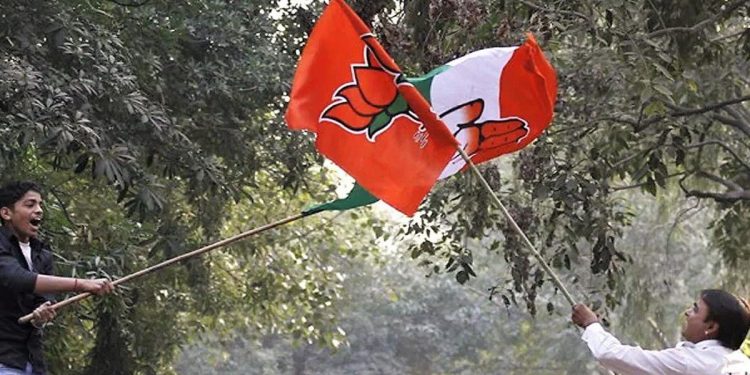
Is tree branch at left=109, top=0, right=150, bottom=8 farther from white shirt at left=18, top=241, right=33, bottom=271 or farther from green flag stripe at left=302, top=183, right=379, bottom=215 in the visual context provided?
white shirt at left=18, top=241, right=33, bottom=271

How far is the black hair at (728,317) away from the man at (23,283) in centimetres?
233

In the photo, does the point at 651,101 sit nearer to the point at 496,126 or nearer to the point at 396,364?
the point at 496,126

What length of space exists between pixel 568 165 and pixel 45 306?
505cm

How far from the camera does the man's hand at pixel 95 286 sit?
18.6 feet

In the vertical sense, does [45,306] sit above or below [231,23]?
below

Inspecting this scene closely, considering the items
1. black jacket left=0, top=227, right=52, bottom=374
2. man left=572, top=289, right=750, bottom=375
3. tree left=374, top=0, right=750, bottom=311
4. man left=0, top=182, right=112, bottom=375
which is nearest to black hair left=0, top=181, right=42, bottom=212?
man left=0, top=182, right=112, bottom=375

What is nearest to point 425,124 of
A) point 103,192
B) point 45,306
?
point 45,306

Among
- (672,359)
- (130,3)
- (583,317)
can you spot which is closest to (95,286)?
(583,317)

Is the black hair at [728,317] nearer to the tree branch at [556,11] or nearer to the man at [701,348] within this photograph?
the man at [701,348]

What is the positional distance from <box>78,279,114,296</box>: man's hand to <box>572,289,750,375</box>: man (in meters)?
1.93

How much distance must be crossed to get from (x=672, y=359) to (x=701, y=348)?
0.11 meters

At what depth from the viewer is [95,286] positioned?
5719mm

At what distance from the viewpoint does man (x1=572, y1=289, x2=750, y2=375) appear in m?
5.12

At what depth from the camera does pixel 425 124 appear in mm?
6398
